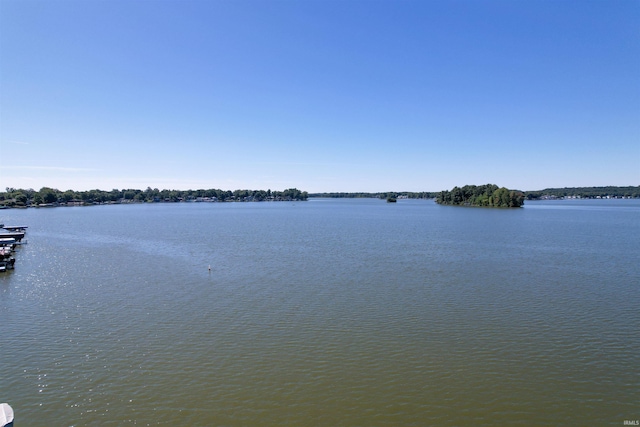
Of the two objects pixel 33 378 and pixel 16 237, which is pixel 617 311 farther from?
pixel 16 237

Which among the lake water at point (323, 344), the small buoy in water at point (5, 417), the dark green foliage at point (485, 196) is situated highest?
the dark green foliage at point (485, 196)

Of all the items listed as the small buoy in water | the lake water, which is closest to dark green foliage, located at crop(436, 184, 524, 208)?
the lake water

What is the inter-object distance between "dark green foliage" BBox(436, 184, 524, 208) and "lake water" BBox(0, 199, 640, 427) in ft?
406

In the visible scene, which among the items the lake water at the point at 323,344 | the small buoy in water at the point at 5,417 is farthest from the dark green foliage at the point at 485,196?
the small buoy in water at the point at 5,417

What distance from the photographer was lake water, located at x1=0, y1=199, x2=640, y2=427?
12.1 metres

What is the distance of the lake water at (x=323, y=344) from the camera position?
39.6ft

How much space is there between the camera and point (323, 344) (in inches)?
663

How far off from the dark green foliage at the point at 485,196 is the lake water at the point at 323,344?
406 feet

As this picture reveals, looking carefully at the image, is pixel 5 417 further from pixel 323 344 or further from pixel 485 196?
pixel 485 196

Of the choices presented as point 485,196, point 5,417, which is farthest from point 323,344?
point 485,196

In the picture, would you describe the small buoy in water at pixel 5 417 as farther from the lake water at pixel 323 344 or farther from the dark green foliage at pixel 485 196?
the dark green foliage at pixel 485 196

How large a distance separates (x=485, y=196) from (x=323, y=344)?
159 metres

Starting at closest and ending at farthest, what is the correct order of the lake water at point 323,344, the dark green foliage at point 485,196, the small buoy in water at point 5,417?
the small buoy in water at point 5,417 < the lake water at point 323,344 < the dark green foliage at point 485,196

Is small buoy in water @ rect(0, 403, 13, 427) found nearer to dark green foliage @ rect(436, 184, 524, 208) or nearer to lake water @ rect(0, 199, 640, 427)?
lake water @ rect(0, 199, 640, 427)
